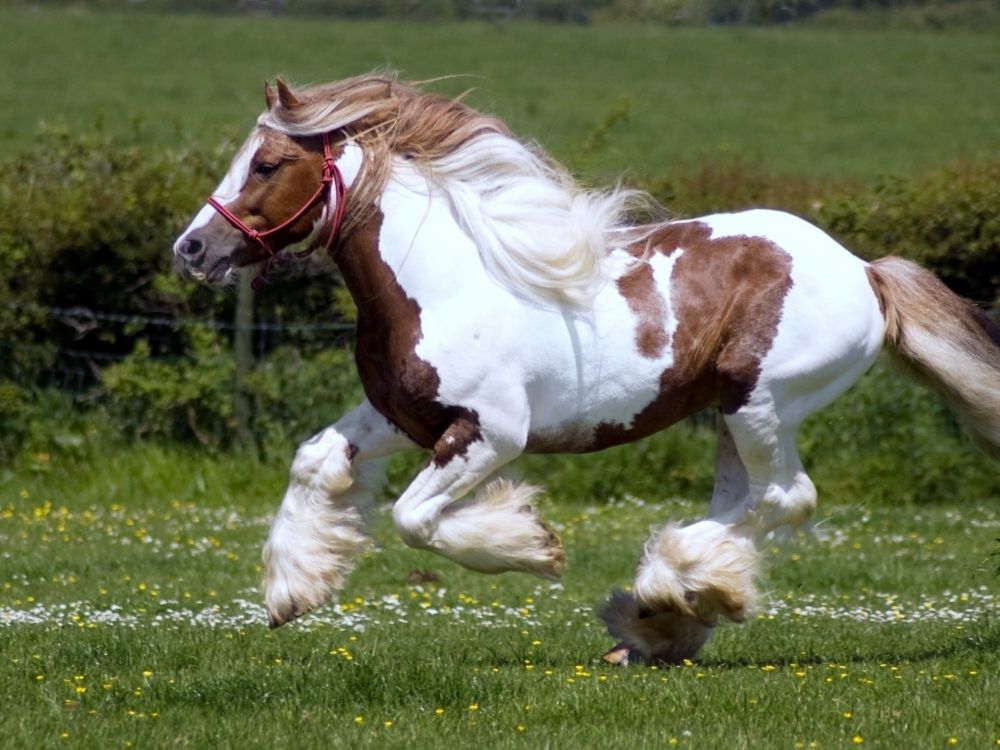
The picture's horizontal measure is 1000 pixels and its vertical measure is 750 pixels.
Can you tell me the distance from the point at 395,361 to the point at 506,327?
410 millimetres

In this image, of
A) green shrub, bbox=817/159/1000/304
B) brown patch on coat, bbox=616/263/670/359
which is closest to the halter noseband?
brown patch on coat, bbox=616/263/670/359

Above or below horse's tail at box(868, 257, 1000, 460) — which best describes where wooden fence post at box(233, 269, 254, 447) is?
below

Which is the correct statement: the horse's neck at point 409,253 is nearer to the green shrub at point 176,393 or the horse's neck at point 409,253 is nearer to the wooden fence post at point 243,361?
the wooden fence post at point 243,361

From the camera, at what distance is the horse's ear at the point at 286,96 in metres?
5.58

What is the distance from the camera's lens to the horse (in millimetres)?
5547

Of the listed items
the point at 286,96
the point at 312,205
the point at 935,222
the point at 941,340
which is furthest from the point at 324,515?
the point at 935,222

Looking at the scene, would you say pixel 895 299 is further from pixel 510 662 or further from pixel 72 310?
pixel 72 310

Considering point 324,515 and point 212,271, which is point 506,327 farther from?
point 212,271

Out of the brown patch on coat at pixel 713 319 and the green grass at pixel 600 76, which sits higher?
the brown patch on coat at pixel 713 319

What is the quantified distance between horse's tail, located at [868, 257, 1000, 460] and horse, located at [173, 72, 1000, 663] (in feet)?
0.06

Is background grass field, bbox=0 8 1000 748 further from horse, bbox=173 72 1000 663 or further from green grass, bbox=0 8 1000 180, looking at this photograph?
green grass, bbox=0 8 1000 180

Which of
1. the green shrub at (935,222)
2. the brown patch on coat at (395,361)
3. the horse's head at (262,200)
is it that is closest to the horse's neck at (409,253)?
the brown patch on coat at (395,361)

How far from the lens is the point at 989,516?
11.0m

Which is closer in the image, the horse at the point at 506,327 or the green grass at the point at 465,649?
the green grass at the point at 465,649
